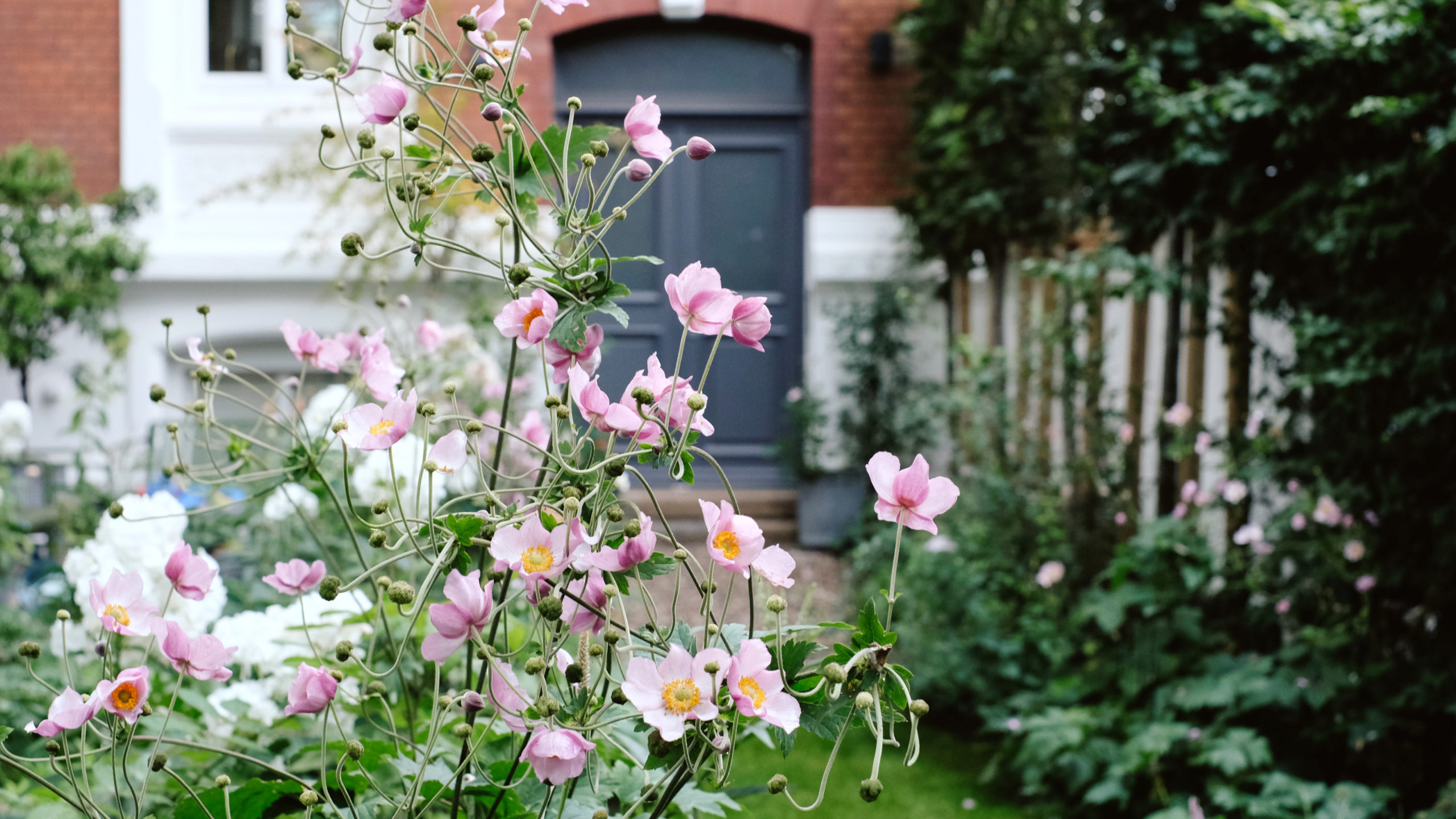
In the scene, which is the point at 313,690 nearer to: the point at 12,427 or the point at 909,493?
the point at 909,493

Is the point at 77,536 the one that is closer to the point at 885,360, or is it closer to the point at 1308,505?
the point at 1308,505

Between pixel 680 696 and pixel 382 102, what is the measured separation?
0.49 metres

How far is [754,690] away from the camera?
2.13 ft

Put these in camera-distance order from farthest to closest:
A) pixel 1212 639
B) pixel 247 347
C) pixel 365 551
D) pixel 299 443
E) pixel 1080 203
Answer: pixel 247 347, pixel 1080 203, pixel 1212 639, pixel 365 551, pixel 299 443

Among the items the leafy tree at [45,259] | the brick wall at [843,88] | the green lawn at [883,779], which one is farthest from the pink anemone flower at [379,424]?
the brick wall at [843,88]

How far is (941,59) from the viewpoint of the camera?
5.40m

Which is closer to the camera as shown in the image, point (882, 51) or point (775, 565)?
point (775, 565)

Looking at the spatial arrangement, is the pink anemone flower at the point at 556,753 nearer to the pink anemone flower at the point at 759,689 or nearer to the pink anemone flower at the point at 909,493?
the pink anemone flower at the point at 759,689

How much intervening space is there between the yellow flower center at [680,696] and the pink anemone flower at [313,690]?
0.79ft

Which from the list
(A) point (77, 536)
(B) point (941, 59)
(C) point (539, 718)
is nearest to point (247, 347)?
(A) point (77, 536)

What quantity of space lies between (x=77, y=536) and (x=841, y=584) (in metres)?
3.21

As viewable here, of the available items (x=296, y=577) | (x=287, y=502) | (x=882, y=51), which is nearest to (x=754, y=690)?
(x=296, y=577)

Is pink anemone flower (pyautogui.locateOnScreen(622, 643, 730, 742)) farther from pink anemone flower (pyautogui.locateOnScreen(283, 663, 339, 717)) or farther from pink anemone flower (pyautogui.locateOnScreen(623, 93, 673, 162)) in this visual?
pink anemone flower (pyautogui.locateOnScreen(623, 93, 673, 162))

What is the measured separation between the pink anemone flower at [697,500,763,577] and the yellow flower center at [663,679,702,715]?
81 mm
